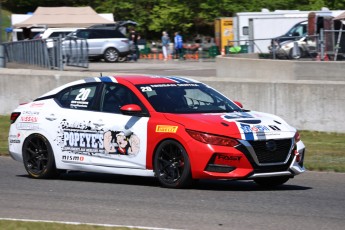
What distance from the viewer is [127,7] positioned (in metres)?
62.3

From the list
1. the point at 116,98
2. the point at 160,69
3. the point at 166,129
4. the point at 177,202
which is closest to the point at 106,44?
the point at 160,69

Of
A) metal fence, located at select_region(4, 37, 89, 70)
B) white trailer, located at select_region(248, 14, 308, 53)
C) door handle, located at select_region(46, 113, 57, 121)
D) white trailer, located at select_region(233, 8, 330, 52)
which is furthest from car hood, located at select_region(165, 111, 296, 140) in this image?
white trailer, located at select_region(233, 8, 330, 52)

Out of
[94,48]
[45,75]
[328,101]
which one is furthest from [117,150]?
[94,48]

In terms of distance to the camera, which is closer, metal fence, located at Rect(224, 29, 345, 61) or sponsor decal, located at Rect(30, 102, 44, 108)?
sponsor decal, located at Rect(30, 102, 44, 108)

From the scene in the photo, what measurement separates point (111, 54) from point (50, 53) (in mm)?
14581

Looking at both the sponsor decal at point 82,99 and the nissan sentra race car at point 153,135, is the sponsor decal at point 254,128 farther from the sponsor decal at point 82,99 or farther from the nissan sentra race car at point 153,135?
the sponsor decal at point 82,99

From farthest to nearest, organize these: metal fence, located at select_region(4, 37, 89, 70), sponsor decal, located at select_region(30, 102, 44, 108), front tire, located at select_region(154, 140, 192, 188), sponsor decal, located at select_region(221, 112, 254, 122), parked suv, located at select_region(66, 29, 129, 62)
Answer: parked suv, located at select_region(66, 29, 129, 62) < metal fence, located at select_region(4, 37, 89, 70) < sponsor decal, located at select_region(30, 102, 44, 108) < sponsor decal, located at select_region(221, 112, 254, 122) < front tire, located at select_region(154, 140, 192, 188)

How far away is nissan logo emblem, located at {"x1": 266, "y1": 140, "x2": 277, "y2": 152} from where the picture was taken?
10.5 metres

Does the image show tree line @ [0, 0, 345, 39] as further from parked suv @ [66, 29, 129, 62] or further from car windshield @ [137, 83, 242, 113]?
car windshield @ [137, 83, 242, 113]

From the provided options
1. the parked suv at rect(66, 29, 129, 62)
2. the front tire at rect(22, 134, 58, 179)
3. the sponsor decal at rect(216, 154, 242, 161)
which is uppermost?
the sponsor decal at rect(216, 154, 242, 161)

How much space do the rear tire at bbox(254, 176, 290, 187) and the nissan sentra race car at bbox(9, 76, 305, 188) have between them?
0.04 feet

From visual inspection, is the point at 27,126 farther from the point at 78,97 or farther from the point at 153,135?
the point at 153,135

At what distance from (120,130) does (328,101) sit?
6777mm

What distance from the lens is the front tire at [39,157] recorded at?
11.9 m
